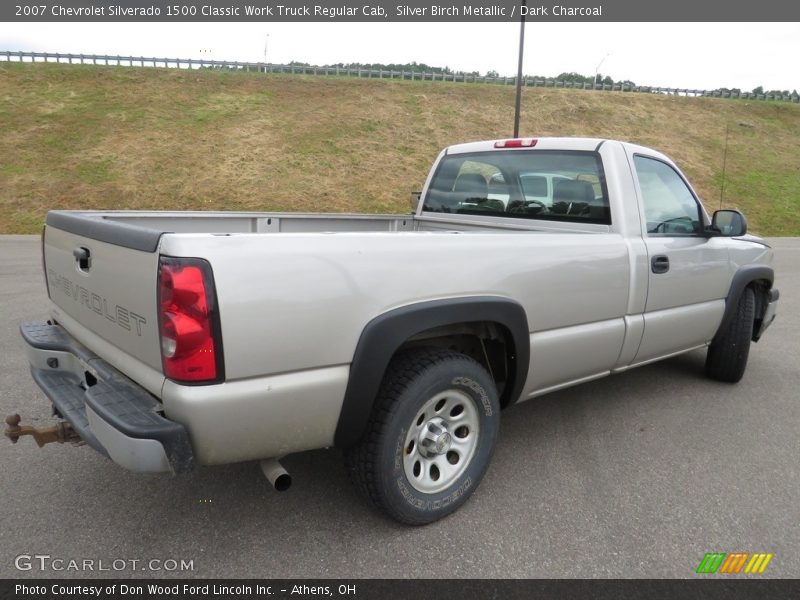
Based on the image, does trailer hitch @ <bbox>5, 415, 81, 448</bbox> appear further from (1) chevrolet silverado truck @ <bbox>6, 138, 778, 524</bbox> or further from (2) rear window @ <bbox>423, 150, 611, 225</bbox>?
(2) rear window @ <bbox>423, 150, 611, 225</bbox>

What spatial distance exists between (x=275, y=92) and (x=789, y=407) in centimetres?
3206

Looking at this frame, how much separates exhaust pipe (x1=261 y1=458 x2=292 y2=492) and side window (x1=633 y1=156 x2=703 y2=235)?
8.78ft

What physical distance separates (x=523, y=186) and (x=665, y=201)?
0.96 metres

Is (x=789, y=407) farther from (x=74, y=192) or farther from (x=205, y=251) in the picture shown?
(x=74, y=192)

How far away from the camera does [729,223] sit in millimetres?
4000

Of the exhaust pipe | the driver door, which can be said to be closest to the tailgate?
the exhaust pipe

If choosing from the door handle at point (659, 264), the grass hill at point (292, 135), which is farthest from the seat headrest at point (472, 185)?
the grass hill at point (292, 135)

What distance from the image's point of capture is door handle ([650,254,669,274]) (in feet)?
11.4

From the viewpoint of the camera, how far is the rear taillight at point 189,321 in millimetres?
1869

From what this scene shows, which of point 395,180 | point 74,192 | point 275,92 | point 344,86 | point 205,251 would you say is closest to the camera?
point 205,251

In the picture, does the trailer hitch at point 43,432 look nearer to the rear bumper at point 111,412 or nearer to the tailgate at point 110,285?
the rear bumper at point 111,412
